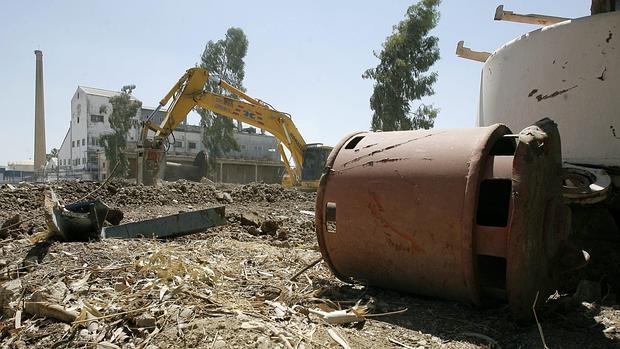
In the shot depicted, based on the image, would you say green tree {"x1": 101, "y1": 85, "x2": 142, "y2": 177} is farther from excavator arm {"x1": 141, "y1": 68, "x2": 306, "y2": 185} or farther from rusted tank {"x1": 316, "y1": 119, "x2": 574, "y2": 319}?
rusted tank {"x1": 316, "y1": 119, "x2": 574, "y2": 319}

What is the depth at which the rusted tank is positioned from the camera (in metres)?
2.69

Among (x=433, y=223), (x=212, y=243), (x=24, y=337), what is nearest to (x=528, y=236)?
(x=433, y=223)

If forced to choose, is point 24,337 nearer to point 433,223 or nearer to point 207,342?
point 207,342

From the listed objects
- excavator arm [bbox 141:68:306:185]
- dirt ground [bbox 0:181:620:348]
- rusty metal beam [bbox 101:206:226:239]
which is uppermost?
excavator arm [bbox 141:68:306:185]

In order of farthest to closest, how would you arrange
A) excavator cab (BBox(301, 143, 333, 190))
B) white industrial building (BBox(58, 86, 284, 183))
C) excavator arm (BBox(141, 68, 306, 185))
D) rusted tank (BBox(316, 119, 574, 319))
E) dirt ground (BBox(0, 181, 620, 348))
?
white industrial building (BBox(58, 86, 284, 183)) → excavator cab (BBox(301, 143, 333, 190)) → excavator arm (BBox(141, 68, 306, 185)) → rusted tank (BBox(316, 119, 574, 319)) → dirt ground (BBox(0, 181, 620, 348))

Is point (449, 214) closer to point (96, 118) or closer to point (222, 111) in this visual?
point (222, 111)

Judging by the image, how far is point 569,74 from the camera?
3744mm

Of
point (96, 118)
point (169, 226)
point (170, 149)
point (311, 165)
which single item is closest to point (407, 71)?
point (311, 165)

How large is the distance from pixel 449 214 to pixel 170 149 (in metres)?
39.6

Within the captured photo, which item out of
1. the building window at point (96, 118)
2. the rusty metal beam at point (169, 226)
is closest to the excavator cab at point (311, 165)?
the rusty metal beam at point (169, 226)

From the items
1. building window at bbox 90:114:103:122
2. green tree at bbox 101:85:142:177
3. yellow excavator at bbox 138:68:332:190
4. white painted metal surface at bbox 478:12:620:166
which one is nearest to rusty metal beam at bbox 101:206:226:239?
white painted metal surface at bbox 478:12:620:166

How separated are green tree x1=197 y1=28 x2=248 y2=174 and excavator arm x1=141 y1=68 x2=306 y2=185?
1696cm

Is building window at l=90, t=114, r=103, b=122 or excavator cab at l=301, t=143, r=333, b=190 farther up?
building window at l=90, t=114, r=103, b=122

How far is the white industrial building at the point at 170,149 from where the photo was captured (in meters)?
40.7
